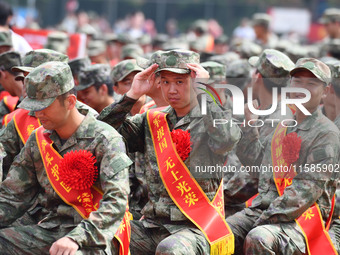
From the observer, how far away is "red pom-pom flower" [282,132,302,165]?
5980 mm

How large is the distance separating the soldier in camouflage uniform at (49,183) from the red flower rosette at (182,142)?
0.64 m

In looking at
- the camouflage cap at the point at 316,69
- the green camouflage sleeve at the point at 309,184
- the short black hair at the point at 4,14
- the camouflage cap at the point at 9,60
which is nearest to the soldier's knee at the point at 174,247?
the green camouflage sleeve at the point at 309,184

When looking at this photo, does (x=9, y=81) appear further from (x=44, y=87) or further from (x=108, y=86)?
(x=44, y=87)

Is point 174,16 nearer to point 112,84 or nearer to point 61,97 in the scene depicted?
point 112,84

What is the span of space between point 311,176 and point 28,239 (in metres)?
2.17

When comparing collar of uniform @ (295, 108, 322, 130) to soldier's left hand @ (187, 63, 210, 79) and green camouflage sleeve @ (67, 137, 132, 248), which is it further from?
green camouflage sleeve @ (67, 137, 132, 248)

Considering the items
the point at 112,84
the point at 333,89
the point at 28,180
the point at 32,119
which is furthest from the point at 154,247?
the point at 112,84

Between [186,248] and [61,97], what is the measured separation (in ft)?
4.55

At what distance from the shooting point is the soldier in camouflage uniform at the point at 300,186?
5766 mm

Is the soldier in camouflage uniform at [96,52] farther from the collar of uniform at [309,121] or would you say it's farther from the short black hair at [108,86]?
the collar of uniform at [309,121]

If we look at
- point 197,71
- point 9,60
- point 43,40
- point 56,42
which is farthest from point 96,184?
point 43,40

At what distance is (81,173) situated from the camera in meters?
5.28

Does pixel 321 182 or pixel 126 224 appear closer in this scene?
pixel 126 224

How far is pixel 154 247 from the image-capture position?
6008mm
